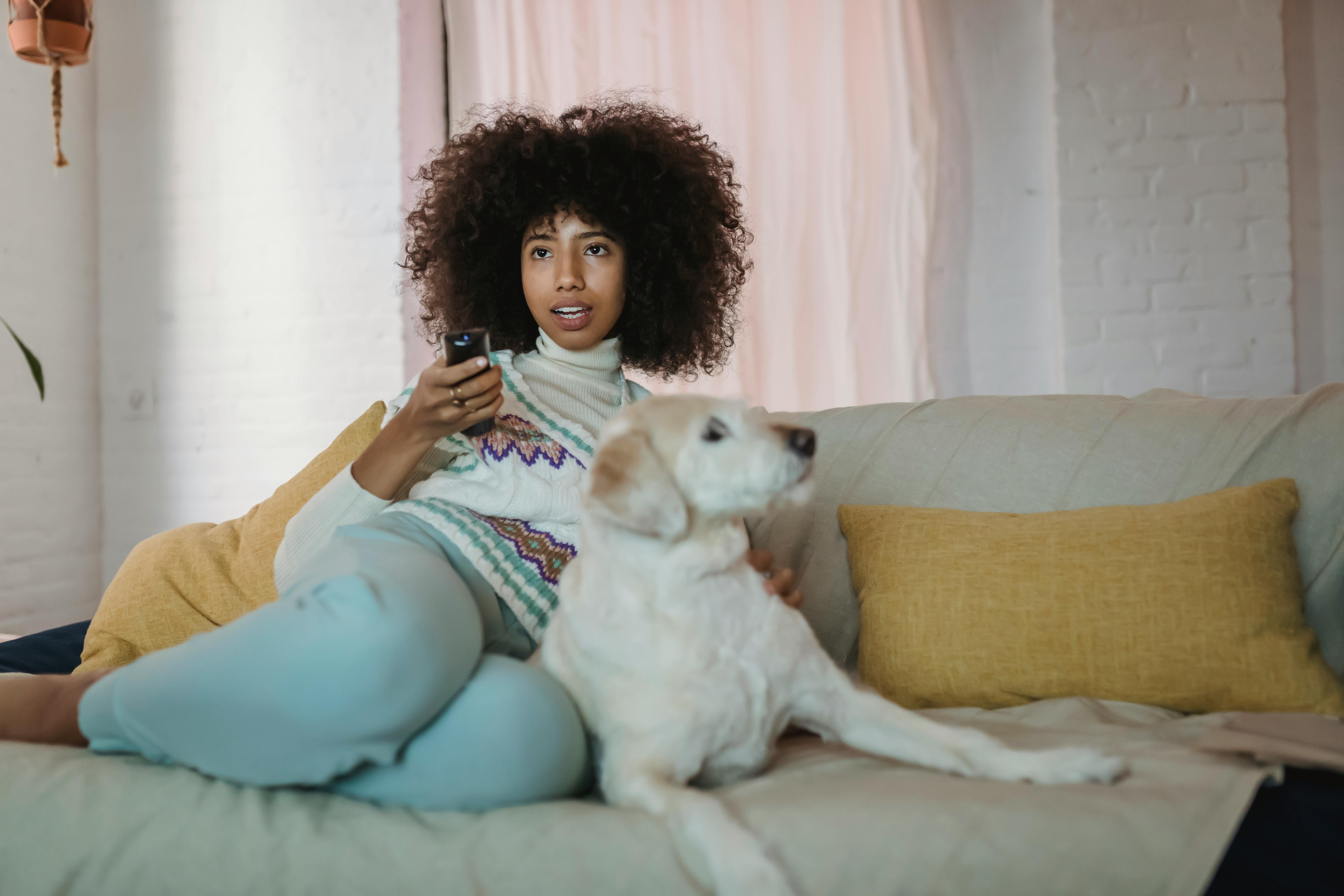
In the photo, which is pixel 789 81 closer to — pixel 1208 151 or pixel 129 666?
pixel 1208 151

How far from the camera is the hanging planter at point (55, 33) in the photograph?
7.90 ft

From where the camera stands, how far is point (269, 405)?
128 inches

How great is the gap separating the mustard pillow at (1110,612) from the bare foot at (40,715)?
1.12 meters

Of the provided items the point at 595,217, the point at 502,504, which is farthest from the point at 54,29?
the point at 502,504

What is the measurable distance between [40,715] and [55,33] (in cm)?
212

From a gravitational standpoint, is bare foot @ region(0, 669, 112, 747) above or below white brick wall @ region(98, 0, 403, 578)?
below

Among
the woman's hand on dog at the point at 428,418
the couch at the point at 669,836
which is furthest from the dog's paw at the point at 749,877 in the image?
the woman's hand on dog at the point at 428,418

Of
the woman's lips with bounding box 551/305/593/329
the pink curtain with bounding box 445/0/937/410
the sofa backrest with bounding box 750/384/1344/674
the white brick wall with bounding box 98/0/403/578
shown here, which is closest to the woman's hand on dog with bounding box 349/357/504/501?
the woman's lips with bounding box 551/305/593/329

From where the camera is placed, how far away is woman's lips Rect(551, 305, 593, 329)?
5.27ft

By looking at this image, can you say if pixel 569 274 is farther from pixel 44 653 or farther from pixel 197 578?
pixel 44 653

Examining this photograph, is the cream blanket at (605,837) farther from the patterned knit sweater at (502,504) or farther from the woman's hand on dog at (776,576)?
the patterned knit sweater at (502,504)

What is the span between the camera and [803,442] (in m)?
0.98

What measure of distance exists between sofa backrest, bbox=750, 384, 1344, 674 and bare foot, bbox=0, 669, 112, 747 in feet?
3.51

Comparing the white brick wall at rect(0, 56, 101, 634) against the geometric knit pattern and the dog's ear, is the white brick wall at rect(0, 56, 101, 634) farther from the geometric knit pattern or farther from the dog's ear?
the dog's ear
